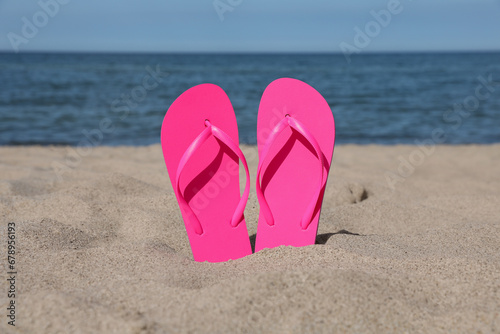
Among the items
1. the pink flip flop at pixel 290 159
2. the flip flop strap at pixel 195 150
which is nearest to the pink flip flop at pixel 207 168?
the flip flop strap at pixel 195 150

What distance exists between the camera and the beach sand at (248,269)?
1024 millimetres

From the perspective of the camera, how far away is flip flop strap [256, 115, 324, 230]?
5.28ft

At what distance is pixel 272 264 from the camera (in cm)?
138

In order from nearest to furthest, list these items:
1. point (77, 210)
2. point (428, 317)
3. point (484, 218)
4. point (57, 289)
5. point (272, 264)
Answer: point (428, 317), point (57, 289), point (272, 264), point (77, 210), point (484, 218)

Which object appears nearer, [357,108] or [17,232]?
[17,232]

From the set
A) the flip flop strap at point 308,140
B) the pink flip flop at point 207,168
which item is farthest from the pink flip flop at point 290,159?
the pink flip flop at point 207,168

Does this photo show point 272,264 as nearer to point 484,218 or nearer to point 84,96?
point 484,218

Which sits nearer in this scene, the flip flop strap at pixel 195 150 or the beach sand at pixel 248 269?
the beach sand at pixel 248 269

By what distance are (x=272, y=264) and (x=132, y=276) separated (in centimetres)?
42

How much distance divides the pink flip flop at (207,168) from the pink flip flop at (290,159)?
0.11 metres

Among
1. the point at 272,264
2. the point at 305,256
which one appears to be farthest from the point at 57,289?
the point at 305,256

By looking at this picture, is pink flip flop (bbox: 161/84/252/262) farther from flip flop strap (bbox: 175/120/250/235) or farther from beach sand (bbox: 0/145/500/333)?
beach sand (bbox: 0/145/500/333)

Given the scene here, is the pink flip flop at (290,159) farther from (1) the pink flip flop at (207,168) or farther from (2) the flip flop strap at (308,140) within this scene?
(1) the pink flip flop at (207,168)

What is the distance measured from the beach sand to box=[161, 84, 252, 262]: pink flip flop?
0.46 ft
